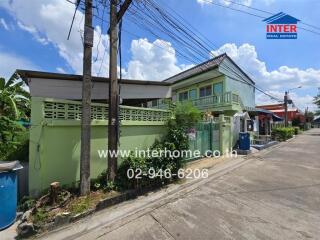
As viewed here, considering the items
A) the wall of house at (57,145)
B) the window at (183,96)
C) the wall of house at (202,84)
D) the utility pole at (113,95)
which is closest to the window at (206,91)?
the wall of house at (202,84)

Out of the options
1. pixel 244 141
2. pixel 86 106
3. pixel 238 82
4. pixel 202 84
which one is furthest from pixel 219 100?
pixel 86 106

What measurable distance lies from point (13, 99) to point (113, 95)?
4333 millimetres

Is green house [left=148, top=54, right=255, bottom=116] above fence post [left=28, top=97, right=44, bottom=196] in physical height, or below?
above

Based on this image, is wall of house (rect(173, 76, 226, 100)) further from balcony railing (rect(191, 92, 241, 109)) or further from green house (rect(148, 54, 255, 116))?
balcony railing (rect(191, 92, 241, 109))

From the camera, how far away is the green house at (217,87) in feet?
57.6

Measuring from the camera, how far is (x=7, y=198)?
4.35m

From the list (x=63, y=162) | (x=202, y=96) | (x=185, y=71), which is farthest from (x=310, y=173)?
(x=185, y=71)

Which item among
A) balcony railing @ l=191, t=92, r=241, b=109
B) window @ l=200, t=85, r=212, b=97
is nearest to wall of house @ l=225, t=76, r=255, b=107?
balcony railing @ l=191, t=92, r=241, b=109

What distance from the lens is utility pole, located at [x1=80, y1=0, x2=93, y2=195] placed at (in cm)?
559

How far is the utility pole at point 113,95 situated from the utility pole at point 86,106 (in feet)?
2.39

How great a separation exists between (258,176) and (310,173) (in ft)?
7.56

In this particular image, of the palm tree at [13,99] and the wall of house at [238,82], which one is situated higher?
the wall of house at [238,82]

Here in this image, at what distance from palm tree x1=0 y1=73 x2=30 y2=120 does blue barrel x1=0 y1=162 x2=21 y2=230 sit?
3.40 meters

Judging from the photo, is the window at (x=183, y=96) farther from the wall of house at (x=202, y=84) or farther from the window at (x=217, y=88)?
the window at (x=217, y=88)
